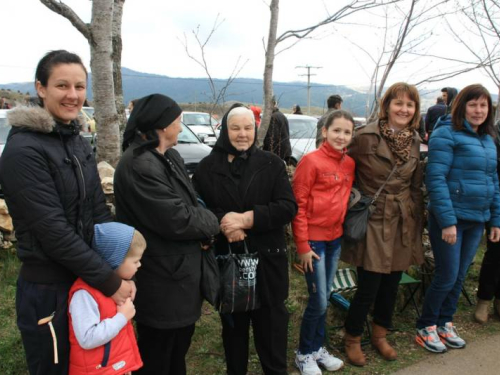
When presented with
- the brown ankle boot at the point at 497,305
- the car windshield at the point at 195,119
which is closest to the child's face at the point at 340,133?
the brown ankle boot at the point at 497,305

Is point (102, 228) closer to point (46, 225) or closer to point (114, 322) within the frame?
point (46, 225)

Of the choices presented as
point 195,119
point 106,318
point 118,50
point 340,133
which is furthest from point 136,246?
point 195,119

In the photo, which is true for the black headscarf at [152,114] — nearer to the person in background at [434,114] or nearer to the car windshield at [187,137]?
the car windshield at [187,137]

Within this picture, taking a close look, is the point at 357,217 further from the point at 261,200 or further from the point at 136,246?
the point at 136,246

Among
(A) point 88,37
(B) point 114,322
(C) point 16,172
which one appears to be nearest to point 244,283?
(B) point 114,322

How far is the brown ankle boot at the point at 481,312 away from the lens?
372 centimetres

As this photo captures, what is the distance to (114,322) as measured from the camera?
5.96 feet

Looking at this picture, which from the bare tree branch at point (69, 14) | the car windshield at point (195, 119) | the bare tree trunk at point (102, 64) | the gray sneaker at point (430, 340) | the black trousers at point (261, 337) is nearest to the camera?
the black trousers at point (261, 337)

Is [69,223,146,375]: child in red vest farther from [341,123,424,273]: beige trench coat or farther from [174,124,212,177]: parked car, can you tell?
[174,124,212,177]: parked car

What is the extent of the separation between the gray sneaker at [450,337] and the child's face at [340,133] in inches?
74.0

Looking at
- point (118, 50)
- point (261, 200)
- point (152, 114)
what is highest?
point (118, 50)

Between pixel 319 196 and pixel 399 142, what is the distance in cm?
71

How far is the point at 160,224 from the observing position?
2.02m

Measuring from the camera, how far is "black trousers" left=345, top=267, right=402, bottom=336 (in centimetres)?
296
